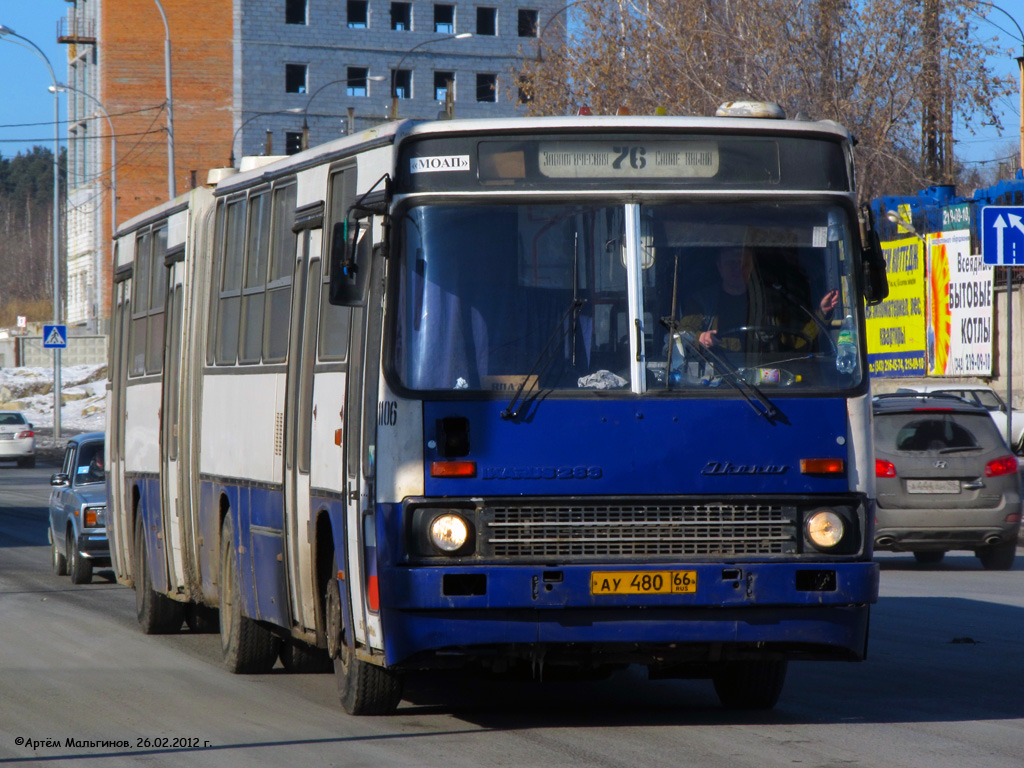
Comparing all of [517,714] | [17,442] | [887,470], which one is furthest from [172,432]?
[17,442]

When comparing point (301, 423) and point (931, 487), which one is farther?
point (931, 487)

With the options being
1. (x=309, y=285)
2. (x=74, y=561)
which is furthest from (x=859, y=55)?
(x=309, y=285)

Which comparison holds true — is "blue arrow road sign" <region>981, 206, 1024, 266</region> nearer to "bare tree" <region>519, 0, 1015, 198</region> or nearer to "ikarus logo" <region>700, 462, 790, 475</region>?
"ikarus logo" <region>700, 462, 790, 475</region>

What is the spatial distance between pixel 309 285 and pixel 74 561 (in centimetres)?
931

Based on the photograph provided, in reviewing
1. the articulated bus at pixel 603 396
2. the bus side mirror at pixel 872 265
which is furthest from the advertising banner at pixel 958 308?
the articulated bus at pixel 603 396

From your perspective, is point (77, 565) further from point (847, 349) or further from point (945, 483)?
point (847, 349)

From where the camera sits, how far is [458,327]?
796 cm

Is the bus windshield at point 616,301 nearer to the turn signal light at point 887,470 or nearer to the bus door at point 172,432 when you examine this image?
the bus door at point 172,432

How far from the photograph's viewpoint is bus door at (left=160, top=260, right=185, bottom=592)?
12.5 m

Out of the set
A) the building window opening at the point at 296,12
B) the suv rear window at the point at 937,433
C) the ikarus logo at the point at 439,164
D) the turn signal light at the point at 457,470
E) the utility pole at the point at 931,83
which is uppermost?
the building window opening at the point at 296,12

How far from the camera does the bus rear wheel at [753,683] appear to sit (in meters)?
9.07

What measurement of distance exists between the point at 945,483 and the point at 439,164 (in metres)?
10.9

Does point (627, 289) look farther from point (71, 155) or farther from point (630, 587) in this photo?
point (71, 155)

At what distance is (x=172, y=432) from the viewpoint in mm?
12680
